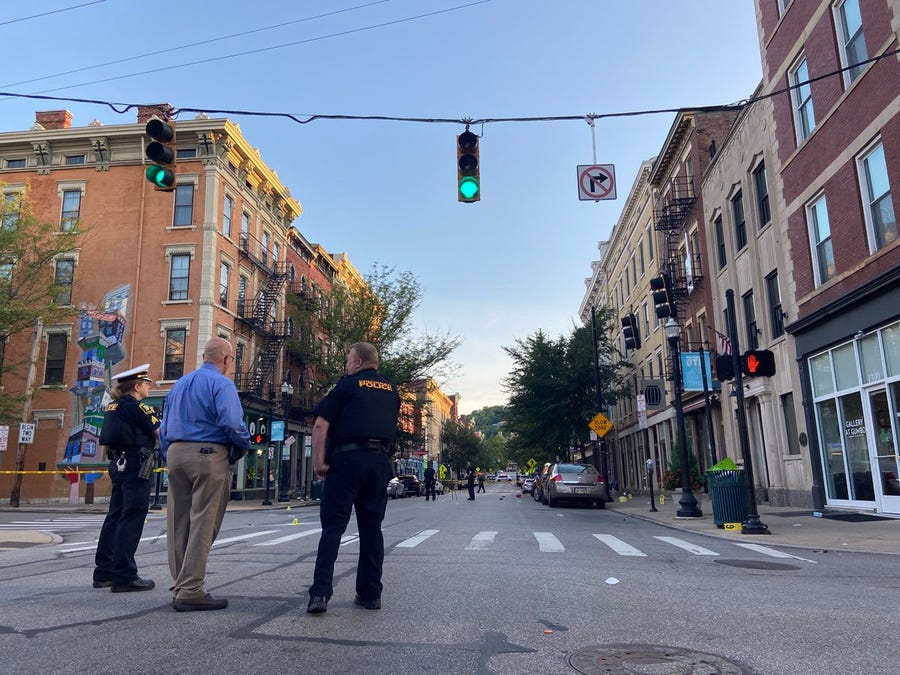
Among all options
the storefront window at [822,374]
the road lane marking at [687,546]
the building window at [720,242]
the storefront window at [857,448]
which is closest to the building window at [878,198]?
the storefront window at [822,374]

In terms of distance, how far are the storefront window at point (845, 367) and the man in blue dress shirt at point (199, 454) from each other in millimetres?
14173

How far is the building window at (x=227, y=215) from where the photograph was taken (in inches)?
1372

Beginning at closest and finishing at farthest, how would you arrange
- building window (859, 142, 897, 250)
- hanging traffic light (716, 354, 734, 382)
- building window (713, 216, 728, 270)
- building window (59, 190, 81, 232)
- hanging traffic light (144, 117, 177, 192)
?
hanging traffic light (144, 117, 177, 192) → hanging traffic light (716, 354, 734, 382) → building window (859, 142, 897, 250) → building window (713, 216, 728, 270) → building window (59, 190, 81, 232)

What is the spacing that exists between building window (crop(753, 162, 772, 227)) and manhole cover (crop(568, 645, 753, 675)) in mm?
19145

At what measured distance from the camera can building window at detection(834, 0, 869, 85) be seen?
48.6ft

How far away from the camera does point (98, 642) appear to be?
13.4 feet

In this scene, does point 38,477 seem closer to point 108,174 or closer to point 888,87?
point 108,174

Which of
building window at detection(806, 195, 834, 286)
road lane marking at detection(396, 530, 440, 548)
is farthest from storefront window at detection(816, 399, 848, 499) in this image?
road lane marking at detection(396, 530, 440, 548)

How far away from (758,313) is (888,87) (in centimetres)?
872

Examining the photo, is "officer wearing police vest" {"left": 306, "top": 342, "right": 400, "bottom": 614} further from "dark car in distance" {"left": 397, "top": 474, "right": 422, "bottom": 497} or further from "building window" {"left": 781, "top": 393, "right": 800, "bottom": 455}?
"dark car in distance" {"left": 397, "top": 474, "right": 422, "bottom": 497}

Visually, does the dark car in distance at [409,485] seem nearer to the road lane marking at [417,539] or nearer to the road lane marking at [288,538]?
the road lane marking at [288,538]

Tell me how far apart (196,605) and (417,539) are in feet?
20.4

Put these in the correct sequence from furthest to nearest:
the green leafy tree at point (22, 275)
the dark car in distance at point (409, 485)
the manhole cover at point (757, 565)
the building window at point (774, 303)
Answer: the dark car in distance at point (409, 485) < the green leafy tree at point (22, 275) < the building window at point (774, 303) < the manhole cover at point (757, 565)

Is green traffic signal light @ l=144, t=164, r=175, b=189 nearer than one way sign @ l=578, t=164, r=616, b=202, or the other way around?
green traffic signal light @ l=144, t=164, r=175, b=189
